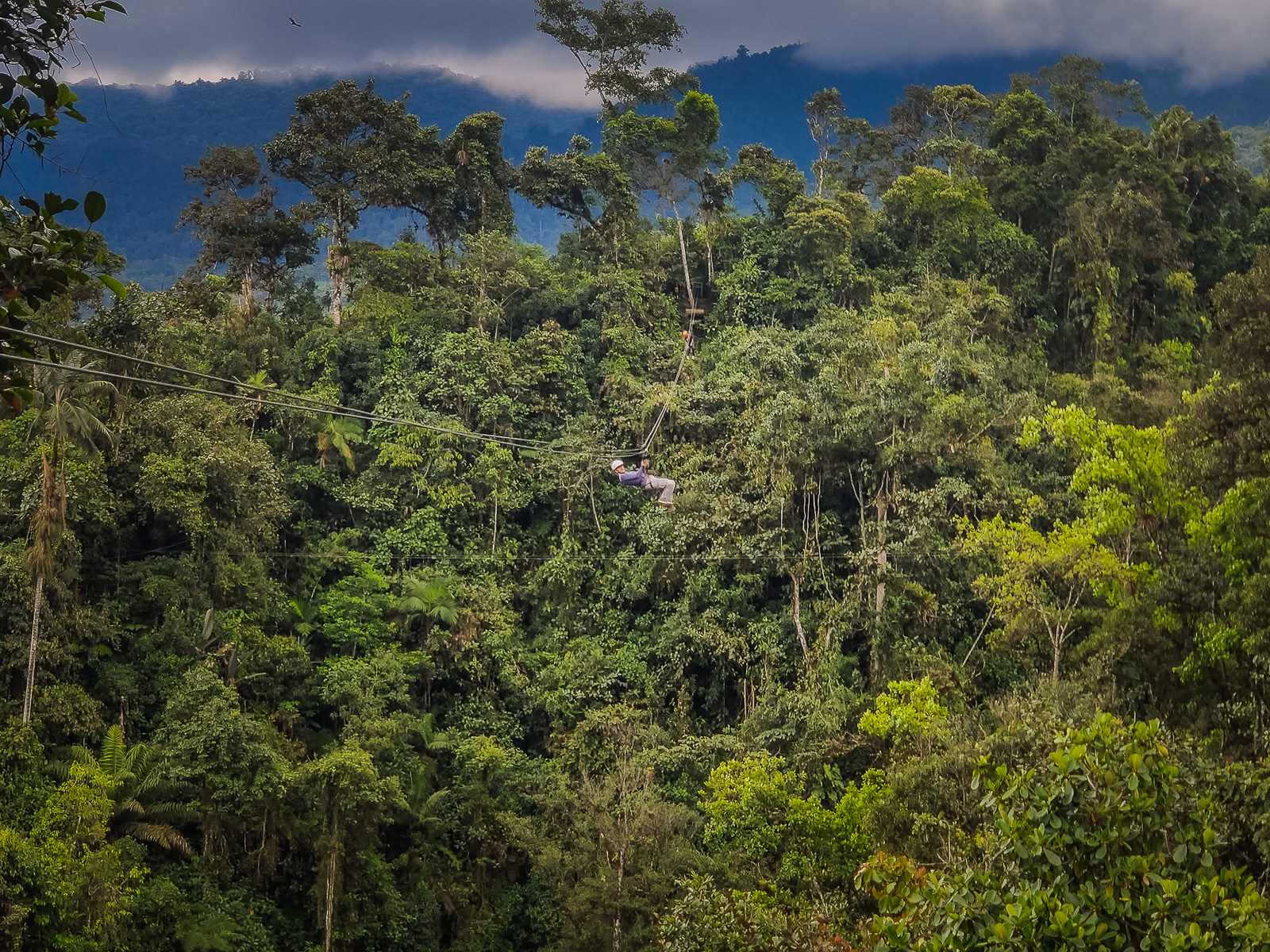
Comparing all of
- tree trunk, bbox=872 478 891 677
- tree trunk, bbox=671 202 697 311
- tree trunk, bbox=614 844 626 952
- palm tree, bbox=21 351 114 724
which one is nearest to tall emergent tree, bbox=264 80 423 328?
tree trunk, bbox=671 202 697 311

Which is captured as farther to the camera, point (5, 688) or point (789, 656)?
point (789, 656)

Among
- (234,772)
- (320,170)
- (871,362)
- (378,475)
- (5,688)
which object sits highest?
(320,170)

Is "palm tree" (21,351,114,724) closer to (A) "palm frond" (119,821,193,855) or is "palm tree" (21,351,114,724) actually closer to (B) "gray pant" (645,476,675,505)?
(A) "palm frond" (119,821,193,855)

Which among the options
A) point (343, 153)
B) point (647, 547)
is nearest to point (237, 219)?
point (343, 153)

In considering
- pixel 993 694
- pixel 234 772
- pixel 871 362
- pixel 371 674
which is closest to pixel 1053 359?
pixel 871 362

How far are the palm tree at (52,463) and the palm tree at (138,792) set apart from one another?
101 centimetres

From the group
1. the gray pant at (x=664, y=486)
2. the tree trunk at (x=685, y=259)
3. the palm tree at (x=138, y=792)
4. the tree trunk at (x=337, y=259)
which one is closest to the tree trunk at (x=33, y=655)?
the palm tree at (x=138, y=792)

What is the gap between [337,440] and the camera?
60.2 feet

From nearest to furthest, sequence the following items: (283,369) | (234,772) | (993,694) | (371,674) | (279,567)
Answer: (234,772)
(993,694)
(371,674)
(279,567)
(283,369)

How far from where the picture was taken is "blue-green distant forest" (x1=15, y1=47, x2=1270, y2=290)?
4512 cm

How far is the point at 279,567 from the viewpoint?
58.4ft

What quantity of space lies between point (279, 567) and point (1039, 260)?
16.6 m

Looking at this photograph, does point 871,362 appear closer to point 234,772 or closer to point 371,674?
point 371,674

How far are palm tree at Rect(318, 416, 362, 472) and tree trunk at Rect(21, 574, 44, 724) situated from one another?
22.9 ft
